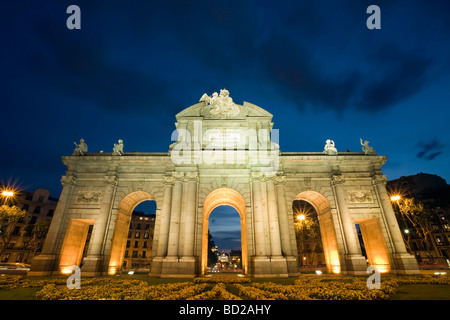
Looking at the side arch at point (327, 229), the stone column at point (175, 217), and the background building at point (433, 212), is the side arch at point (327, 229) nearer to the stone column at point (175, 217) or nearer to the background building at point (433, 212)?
the stone column at point (175, 217)

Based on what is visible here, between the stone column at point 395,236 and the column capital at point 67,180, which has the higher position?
the column capital at point 67,180

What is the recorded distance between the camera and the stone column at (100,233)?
1908cm

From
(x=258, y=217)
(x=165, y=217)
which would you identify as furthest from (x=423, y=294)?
(x=165, y=217)

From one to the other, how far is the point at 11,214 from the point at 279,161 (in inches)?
1297

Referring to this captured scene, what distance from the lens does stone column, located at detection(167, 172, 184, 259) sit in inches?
745

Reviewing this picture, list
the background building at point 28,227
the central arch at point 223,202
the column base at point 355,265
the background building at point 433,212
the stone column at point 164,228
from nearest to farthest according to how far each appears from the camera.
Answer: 1. the stone column at point 164,228
2. the column base at point 355,265
3. the central arch at point 223,202
4. the background building at point 28,227
5. the background building at point 433,212

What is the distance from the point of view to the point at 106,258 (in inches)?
803

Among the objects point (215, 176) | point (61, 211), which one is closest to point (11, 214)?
point (61, 211)

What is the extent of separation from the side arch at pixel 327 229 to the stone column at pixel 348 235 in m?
1.18

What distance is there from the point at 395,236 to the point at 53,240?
1307 inches

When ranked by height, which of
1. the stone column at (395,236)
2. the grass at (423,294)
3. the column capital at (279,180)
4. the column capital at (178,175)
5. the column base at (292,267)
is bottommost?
the grass at (423,294)

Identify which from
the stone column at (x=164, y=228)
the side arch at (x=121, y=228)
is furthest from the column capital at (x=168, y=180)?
the side arch at (x=121, y=228)

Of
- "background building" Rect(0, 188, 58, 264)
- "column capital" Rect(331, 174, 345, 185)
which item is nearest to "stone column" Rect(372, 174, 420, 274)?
"column capital" Rect(331, 174, 345, 185)
